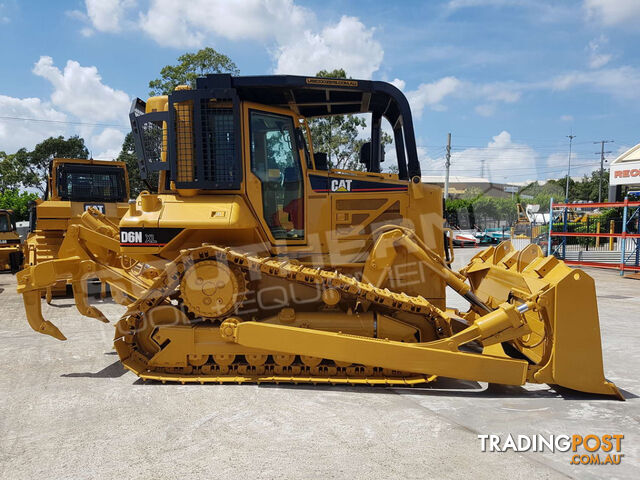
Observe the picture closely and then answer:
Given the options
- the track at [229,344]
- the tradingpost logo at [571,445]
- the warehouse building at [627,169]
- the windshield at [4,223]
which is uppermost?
the warehouse building at [627,169]

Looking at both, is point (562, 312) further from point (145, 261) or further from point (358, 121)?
point (358, 121)

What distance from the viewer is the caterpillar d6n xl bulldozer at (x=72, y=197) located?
1109 cm

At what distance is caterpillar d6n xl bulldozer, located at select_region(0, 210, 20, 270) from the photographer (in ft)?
52.7

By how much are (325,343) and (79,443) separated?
2.23 metres

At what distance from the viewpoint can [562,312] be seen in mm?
4320

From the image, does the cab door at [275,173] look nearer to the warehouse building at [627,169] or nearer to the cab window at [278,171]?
the cab window at [278,171]

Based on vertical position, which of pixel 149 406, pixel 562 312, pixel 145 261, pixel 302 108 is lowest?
pixel 149 406

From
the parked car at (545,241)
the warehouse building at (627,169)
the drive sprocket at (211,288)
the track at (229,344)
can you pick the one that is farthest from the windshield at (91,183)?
the warehouse building at (627,169)

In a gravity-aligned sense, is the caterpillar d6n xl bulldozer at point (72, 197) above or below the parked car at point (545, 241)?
above

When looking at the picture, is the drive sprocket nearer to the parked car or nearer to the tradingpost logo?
the tradingpost logo

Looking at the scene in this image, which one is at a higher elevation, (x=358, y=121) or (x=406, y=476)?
(x=358, y=121)

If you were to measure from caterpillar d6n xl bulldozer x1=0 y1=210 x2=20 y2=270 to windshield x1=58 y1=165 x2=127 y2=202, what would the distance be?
548 centimetres

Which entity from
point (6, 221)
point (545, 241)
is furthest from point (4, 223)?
point (545, 241)

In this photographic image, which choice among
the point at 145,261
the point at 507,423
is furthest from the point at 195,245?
the point at 507,423
